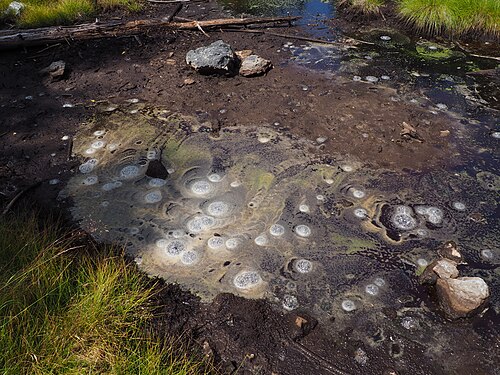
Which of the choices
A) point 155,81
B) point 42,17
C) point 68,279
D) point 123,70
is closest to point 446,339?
point 68,279

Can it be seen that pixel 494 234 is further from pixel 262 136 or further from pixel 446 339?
pixel 262 136

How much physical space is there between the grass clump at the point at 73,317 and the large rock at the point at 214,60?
286 centimetres

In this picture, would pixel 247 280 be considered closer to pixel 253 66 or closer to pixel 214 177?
pixel 214 177

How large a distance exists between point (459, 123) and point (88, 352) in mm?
3803

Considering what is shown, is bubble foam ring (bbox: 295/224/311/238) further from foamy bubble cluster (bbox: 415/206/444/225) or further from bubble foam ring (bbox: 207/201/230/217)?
foamy bubble cluster (bbox: 415/206/444/225)

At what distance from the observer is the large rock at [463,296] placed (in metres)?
2.37

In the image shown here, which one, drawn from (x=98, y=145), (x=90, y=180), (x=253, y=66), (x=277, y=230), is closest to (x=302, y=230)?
(x=277, y=230)

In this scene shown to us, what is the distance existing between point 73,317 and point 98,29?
4.56 m

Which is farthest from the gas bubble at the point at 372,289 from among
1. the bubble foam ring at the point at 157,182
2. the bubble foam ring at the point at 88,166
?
the bubble foam ring at the point at 88,166

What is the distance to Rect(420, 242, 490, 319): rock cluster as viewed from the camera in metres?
2.37

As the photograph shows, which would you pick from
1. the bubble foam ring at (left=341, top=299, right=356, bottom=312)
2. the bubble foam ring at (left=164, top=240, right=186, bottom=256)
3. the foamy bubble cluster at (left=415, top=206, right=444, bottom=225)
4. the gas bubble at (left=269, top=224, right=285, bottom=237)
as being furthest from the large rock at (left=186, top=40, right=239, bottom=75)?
the bubble foam ring at (left=341, top=299, right=356, bottom=312)

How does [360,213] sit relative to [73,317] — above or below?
below

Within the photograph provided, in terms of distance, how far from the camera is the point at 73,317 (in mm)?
2121

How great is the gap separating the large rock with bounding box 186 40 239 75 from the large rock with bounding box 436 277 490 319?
11.1 ft
